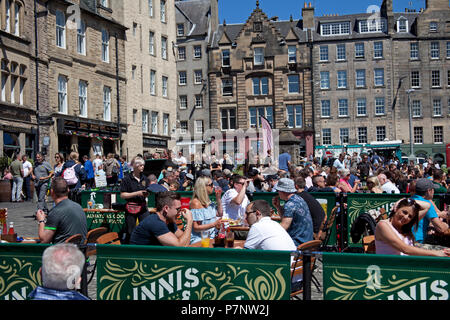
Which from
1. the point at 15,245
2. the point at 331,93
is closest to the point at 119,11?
the point at 331,93

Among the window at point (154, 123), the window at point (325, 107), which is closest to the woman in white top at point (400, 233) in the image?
the window at point (154, 123)

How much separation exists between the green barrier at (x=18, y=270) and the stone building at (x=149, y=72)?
3123 centimetres

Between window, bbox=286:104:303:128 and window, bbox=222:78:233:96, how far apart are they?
272 inches

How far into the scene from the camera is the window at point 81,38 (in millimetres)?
31516

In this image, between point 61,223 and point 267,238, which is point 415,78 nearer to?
point 267,238

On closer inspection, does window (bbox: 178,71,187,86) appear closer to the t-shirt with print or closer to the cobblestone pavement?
the cobblestone pavement

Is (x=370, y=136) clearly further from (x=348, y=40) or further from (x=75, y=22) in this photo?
(x=75, y=22)

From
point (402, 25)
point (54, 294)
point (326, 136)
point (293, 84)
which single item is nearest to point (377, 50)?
point (402, 25)

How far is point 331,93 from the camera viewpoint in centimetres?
5606

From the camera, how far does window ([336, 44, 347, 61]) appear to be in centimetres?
5625

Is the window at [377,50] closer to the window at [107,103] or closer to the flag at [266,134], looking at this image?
the window at [107,103]

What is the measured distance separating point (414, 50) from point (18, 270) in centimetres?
5656

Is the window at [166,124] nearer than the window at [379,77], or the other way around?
the window at [166,124]

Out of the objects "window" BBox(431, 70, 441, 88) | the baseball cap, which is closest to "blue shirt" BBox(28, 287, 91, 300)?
the baseball cap
